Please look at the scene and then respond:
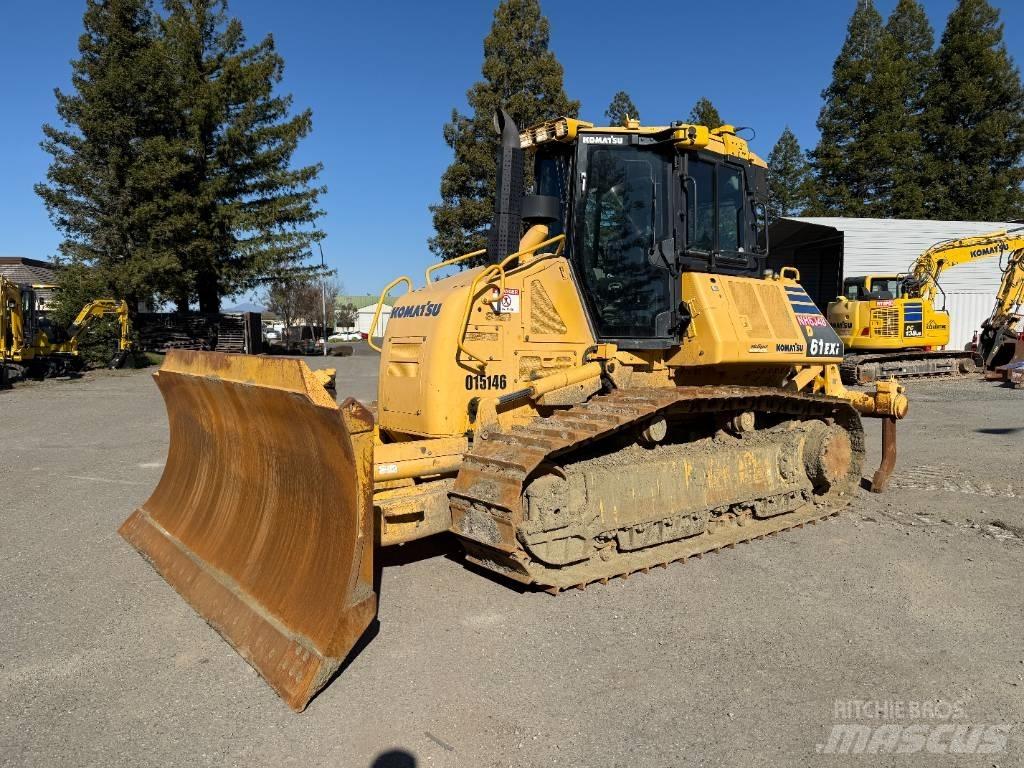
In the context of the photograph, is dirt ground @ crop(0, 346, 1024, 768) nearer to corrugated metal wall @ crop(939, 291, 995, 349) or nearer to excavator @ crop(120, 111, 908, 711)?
excavator @ crop(120, 111, 908, 711)

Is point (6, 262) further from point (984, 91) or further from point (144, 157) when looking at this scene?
point (984, 91)

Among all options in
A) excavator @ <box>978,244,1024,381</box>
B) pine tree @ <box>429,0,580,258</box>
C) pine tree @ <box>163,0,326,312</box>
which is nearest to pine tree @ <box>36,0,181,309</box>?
pine tree @ <box>163,0,326,312</box>

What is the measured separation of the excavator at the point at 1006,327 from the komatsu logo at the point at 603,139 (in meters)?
17.8

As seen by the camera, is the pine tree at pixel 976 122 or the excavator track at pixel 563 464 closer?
the excavator track at pixel 563 464

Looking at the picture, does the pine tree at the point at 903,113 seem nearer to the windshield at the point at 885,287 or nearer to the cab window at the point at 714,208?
the windshield at the point at 885,287

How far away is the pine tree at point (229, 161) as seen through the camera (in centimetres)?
2745

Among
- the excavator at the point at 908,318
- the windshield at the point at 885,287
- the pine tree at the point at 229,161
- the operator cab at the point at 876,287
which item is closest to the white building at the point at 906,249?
the operator cab at the point at 876,287

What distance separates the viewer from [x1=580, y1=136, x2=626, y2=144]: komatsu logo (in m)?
5.65

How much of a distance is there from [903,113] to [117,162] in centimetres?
3647

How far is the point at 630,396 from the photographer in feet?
17.6

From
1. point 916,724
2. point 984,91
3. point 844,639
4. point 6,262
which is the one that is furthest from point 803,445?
point 6,262

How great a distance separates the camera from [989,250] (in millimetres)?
20234

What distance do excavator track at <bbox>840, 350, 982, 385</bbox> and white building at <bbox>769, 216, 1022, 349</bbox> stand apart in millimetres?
6010

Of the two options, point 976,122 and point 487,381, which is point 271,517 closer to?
point 487,381
